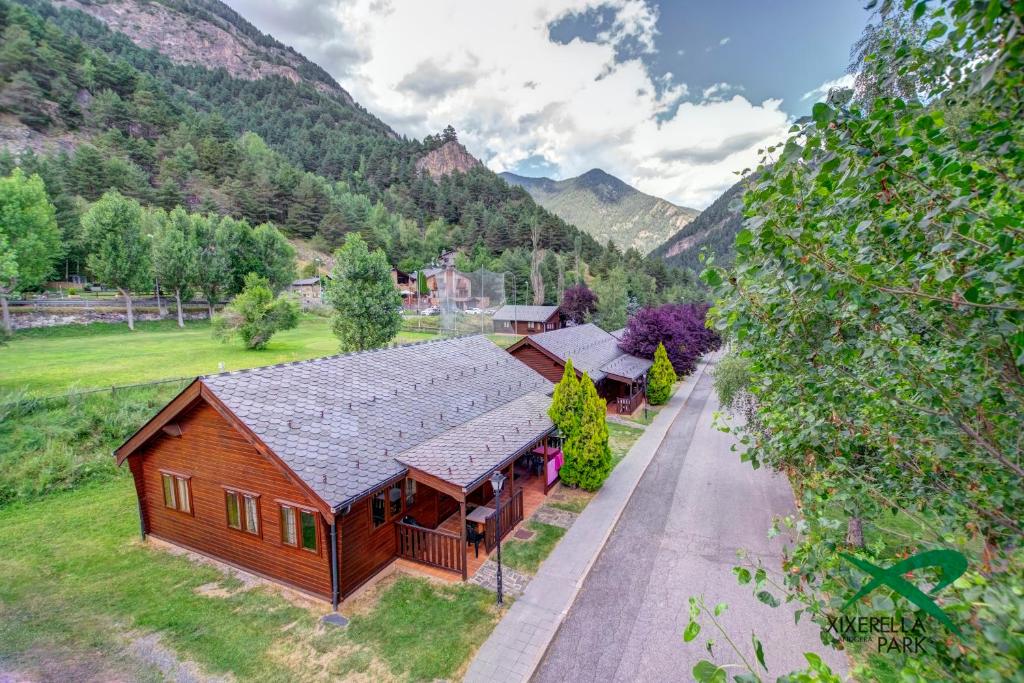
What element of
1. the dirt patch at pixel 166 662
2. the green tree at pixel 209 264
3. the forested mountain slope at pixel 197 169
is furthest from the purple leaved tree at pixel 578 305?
the dirt patch at pixel 166 662

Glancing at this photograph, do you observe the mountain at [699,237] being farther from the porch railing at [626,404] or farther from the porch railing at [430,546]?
the porch railing at [430,546]

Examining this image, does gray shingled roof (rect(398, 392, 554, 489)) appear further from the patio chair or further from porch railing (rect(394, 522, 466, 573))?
the patio chair

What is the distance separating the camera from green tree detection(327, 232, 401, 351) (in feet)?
73.4

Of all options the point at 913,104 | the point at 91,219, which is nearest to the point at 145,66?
the point at 91,219

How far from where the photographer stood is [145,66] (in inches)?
5103

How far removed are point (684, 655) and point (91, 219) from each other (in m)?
51.2

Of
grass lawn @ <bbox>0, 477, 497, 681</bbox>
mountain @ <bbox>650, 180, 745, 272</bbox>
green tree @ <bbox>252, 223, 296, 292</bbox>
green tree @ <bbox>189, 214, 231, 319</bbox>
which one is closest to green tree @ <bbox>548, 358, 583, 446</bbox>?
grass lawn @ <bbox>0, 477, 497, 681</bbox>

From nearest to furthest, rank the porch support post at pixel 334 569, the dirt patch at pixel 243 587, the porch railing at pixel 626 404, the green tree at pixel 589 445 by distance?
the porch support post at pixel 334 569, the dirt patch at pixel 243 587, the green tree at pixel 589 445, the porch railing at pixel 626 404

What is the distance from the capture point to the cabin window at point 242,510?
10.3 m

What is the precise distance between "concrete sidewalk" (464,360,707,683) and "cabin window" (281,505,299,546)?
4.78 metres

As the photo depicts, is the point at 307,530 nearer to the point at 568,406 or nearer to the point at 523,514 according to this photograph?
the point at 523,514

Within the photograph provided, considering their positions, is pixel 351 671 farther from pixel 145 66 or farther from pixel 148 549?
pixel 145 66

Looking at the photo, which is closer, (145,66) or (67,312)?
(67,312)

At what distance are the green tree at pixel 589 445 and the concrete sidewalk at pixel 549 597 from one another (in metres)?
0.76
